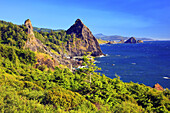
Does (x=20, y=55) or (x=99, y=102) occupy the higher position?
(x=20, y=55)

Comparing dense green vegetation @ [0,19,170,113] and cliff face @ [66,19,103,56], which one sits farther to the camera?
cliff face @ [66,19,103,56]

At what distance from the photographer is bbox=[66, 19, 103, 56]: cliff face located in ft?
550

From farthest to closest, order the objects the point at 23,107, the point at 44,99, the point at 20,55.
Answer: the point at 20,55 < the point at 44,99 < the point at 23,107

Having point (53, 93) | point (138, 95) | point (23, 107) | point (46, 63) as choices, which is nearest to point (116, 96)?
point (138, 95)

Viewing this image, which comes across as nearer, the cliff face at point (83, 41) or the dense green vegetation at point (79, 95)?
the dense green vegetation at point (79, 95)

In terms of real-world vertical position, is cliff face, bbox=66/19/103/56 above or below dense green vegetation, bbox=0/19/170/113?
above

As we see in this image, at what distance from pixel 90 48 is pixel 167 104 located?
475ft

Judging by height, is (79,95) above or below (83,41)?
below

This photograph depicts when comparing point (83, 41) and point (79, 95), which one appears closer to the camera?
point (79, 95)

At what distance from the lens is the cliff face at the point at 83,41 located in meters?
168

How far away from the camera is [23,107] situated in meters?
17.4

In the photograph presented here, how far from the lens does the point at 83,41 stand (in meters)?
179

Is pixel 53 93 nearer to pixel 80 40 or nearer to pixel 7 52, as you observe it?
pixel 7 52

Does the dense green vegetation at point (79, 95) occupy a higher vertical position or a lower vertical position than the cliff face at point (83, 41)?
lower
